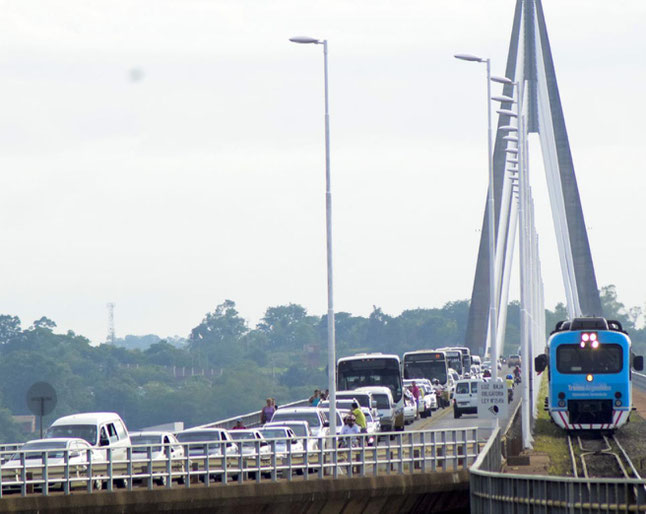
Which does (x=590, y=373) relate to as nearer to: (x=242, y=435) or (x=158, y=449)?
(x=242, y=435)

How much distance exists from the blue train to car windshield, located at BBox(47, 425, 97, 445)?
18674 millimetres

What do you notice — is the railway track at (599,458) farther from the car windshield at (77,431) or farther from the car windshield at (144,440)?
the car windshield at (77,431)

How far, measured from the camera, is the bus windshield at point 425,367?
85188 mm

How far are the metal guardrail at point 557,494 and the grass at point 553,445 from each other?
11.8 m

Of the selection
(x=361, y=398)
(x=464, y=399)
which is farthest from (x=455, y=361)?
(x=361, y=398)

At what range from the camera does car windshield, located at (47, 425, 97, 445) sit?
3328 cm

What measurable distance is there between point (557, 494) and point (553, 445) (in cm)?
2592

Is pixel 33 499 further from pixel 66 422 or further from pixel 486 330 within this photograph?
pixel 486 330

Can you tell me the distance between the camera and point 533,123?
4651 inches

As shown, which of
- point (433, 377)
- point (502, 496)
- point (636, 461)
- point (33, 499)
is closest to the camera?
point (502, 496)

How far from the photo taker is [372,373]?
6291 centimetres

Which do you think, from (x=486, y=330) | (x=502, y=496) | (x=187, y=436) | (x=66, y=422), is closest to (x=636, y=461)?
(x=187, y=436)

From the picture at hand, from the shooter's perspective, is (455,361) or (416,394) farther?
(455,361)

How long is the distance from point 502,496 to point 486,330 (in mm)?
107738
